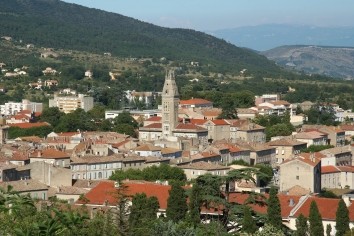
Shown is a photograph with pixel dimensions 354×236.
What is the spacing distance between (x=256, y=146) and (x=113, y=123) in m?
18.2

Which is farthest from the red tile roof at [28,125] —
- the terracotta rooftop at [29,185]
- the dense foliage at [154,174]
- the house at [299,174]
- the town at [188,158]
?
the terracotta rooftop at [29,185]

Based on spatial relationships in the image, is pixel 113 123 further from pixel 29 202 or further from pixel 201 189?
pixel 29 202

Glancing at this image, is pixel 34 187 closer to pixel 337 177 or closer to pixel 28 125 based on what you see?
pixel 337 177

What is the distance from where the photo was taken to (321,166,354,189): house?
54.2 m

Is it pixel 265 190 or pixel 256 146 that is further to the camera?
pixel 256 146

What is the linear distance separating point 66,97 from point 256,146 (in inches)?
1545

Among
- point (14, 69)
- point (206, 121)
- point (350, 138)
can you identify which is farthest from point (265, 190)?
point (14, 69)

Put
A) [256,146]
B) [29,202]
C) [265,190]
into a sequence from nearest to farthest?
[29,202], [265,190], [256,146]

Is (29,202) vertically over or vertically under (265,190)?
over

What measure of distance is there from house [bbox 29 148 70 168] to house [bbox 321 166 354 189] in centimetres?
1317

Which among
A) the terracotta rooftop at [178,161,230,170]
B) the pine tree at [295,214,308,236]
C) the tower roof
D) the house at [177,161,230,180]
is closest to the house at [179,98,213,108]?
the tower roof

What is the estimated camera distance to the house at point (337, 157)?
59000 mm

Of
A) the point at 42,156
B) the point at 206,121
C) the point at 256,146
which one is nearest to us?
the point at 42,156

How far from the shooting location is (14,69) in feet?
456
